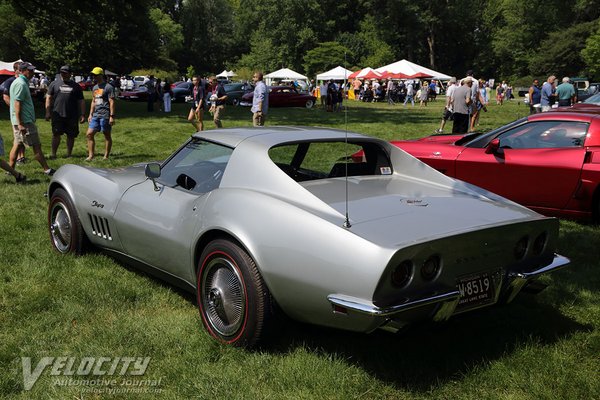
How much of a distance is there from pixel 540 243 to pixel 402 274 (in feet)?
3.82

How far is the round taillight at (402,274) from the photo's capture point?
2.89m

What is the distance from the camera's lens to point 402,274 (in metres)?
2.93

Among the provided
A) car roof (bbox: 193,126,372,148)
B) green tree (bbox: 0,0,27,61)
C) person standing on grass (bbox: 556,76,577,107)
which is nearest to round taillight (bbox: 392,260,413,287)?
car roof (bbox: 193,126,372,148)

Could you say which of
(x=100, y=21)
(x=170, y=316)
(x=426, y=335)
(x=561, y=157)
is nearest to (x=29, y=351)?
(x=170, y=316)

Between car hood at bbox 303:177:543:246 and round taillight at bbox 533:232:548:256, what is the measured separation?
0.12 m

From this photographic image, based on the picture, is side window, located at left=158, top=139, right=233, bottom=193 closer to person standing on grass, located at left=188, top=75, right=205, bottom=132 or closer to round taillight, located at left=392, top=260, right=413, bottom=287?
round taillight, located at left=392, top=260, right=413, bottom=287

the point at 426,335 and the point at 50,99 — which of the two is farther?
the point at 50,99

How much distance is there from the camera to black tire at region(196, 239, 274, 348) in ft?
10.5

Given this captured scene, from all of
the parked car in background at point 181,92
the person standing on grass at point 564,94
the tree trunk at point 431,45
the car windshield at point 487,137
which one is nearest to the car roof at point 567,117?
Answer: the car windshield at point 487,137

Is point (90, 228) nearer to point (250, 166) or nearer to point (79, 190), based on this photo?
point (79, 190)

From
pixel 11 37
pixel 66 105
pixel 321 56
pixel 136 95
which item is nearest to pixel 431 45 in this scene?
pixel 321 56

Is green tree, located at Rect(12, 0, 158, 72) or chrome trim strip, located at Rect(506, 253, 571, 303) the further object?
green tree, located at Rect(12, 0, 158, 72)

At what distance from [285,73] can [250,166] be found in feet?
127

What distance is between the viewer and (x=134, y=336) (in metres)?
3.66
